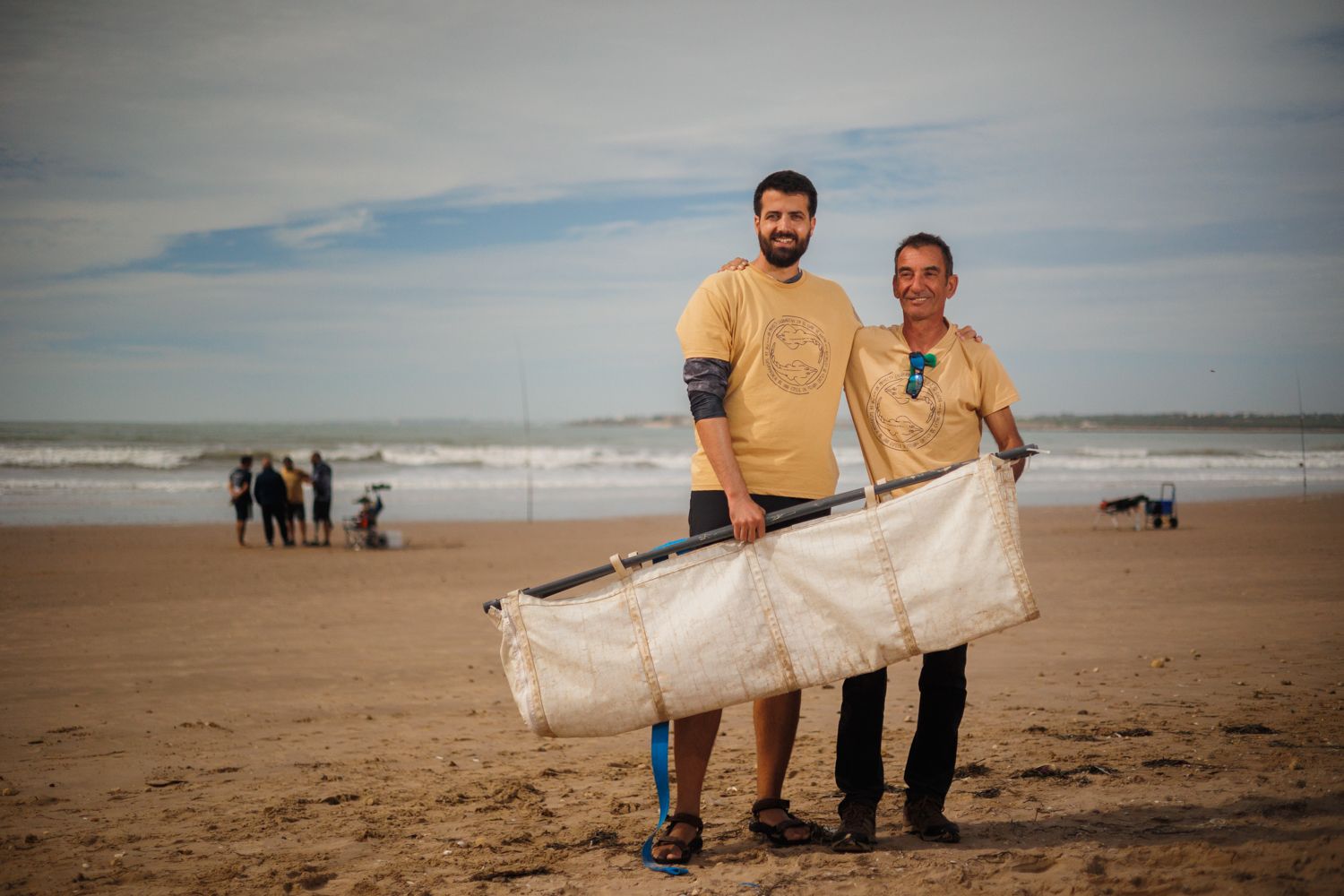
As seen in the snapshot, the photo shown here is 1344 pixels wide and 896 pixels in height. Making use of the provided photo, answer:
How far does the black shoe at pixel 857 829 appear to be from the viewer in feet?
12.3

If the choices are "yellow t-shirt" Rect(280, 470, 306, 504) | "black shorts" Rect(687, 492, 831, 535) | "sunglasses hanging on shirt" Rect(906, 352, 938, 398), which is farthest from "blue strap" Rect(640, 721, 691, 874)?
"yellow t-shirt" Rect(280, 470, 306, 504)

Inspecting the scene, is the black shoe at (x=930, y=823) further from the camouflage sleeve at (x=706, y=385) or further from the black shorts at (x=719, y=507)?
the camouflage sleeve at (x=706, y=385)

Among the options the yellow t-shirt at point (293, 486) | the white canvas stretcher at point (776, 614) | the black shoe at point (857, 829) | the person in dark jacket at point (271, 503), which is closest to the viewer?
the white canvas stretcher at point (776, 614)

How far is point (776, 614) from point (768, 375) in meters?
0.89

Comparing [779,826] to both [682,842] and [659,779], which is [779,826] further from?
[659,779]

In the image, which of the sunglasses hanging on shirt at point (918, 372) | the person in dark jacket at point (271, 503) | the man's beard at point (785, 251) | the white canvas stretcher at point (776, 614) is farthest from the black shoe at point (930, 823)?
the person in dark jacket at point (271, 503)

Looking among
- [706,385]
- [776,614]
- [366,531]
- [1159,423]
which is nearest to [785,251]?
[706,385]

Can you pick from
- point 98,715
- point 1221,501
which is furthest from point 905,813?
point 1221,501

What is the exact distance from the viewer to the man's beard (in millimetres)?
3812

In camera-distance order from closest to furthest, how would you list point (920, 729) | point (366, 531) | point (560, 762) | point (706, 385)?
1. point (706, 385)
2. point (920, 729)
3. point (560, 762)
4. point (366, 531)

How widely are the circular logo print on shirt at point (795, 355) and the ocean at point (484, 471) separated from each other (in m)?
19.3

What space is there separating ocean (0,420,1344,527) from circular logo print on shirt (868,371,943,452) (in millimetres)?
19304

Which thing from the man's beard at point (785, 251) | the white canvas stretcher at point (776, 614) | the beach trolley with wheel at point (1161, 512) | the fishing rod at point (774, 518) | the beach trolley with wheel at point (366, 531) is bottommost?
the beach trolley with wheel at point (1161, 512)

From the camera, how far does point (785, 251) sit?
382 centimetres
